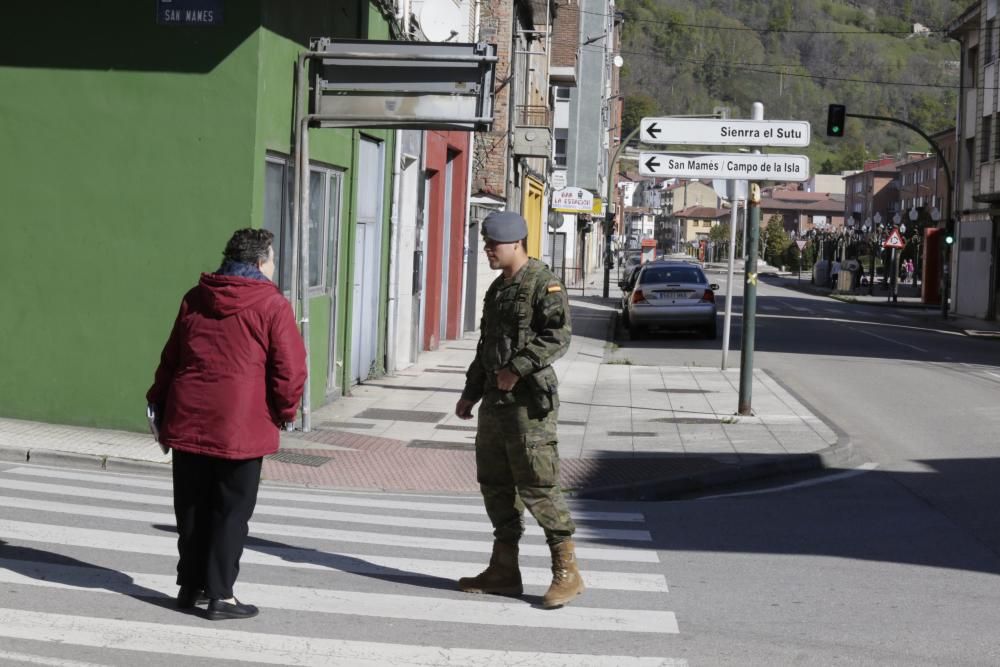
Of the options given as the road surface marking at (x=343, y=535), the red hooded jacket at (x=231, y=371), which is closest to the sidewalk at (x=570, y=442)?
the road surface marking at (x=343, y=535)

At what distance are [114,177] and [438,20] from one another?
304 inches

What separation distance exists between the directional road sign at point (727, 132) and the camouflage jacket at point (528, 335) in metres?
8.87

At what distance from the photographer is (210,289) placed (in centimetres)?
622

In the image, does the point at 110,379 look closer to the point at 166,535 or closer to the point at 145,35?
the point at 145,35

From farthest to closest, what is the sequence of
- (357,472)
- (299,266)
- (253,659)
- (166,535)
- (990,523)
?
(299,266) < (357,472) < (990,523) < (166,535) < (253,659)

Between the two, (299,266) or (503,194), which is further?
(503,194)

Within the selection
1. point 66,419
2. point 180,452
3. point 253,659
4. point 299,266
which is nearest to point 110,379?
point 66,419

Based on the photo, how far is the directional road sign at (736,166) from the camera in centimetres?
1548

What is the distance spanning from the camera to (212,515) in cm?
628

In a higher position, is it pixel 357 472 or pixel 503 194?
pixel 503 194

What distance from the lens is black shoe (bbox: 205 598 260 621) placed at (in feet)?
20.3

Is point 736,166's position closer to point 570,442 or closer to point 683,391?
point 683,391

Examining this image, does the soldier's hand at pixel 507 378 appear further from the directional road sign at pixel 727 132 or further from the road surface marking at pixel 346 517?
the directional road sign at pixel 727 132

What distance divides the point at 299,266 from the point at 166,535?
5.78m
